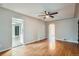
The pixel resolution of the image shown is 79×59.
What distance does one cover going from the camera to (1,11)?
205 cm

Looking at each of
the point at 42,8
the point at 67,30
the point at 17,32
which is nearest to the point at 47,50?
the point at 67,30

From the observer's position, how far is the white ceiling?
2.10 m

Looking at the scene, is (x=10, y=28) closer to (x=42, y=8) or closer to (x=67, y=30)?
(x=42, y=8)

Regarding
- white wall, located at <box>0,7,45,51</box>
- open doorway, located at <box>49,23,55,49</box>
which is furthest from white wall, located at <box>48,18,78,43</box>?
white wall, located at <box>0,7,45,51</box>

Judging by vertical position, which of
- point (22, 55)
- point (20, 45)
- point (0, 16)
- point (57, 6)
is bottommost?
point (22, 55)

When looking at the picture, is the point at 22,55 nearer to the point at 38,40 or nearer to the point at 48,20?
the point at 38,40

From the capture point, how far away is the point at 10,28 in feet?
6.95

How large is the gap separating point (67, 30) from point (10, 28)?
4.02 feet

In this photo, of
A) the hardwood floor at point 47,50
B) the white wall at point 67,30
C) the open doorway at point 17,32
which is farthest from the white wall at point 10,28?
the white wall at point 67,30

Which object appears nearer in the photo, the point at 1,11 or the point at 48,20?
the point at 1,11

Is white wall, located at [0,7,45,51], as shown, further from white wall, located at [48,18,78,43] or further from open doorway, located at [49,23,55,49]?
white wall, located at [48,18,78,43]

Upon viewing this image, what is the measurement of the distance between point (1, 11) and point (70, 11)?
1438 millimetres

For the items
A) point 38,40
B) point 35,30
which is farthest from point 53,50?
point 35,30

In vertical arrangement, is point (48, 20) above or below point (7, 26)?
above
